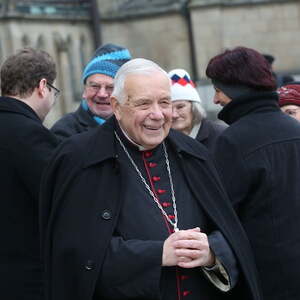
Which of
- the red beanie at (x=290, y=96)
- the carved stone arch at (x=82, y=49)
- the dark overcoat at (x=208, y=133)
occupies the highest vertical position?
the carved stone arch at (x=82, y=49)

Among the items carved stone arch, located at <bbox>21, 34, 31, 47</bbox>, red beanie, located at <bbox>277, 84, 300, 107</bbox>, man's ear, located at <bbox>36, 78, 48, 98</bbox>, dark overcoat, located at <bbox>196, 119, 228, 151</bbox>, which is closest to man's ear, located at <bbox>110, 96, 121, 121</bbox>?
man's ear, located at <bbox>36, 78, 48, 98</bbox>

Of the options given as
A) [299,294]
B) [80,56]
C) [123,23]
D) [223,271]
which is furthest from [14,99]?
[123,23]

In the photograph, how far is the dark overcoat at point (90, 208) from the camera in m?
3.04

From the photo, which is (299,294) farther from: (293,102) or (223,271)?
(293,102)

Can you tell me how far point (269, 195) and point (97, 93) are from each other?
1746mm

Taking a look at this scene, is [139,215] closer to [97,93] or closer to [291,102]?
[97,93]

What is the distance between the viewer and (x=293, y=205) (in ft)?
11.7

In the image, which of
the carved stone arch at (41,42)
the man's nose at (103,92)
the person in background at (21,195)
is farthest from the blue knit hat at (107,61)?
the carved stone arch at (41,42)

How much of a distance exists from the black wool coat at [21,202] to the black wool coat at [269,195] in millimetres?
967

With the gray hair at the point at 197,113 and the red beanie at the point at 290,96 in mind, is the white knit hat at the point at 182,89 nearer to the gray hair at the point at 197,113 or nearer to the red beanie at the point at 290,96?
the gray hair at the point at 197,113

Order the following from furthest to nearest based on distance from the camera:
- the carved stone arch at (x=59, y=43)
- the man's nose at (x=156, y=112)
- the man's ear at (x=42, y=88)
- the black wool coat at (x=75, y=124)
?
1. the carved stone arch at (x=59, y=43)
2. the black wool coat at (x=75, y=124)
3. the man's ear at (x=42, y=88)
4. the man's nose at (x=156, y=112)

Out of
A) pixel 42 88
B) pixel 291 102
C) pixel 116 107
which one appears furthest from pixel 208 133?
pixel 116 107

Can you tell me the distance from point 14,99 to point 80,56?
15.7 meters

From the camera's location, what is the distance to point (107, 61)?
4883 mm
